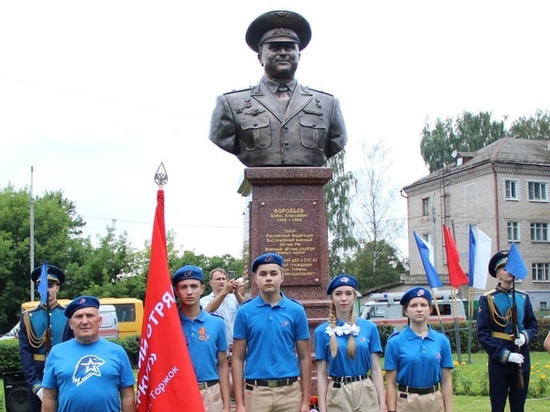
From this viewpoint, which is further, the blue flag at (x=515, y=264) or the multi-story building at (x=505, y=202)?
the multi-story building at (x=505, y=202)

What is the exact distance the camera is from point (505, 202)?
39031 mm

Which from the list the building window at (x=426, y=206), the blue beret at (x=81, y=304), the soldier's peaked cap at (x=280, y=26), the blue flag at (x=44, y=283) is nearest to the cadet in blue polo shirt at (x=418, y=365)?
the blue beret at (x=81, y=304)

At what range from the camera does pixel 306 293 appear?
7.38m

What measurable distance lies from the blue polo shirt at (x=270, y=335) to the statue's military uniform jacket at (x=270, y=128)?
2842 millimetres

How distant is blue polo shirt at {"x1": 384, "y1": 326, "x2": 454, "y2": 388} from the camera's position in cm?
506

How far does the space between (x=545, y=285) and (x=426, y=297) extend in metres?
37.0

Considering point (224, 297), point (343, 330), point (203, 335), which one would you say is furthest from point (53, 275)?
point (343, 330)

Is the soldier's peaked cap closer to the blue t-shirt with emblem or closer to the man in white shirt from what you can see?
the man in white shirt

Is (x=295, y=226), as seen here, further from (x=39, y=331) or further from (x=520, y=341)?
(x=39, y=331)

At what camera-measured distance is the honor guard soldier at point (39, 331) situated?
614 cm

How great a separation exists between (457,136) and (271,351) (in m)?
44.0

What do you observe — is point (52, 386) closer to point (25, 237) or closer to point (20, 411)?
point (20, 411)

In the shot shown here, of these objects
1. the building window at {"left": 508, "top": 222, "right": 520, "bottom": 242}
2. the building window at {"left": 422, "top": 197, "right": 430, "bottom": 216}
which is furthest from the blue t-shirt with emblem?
the building window at {"left": 422, "top": 197, "right": 430, "bottom": 216}

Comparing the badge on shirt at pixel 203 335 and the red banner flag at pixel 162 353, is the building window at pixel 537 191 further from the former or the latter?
the red banner flag at pixel 162 353
